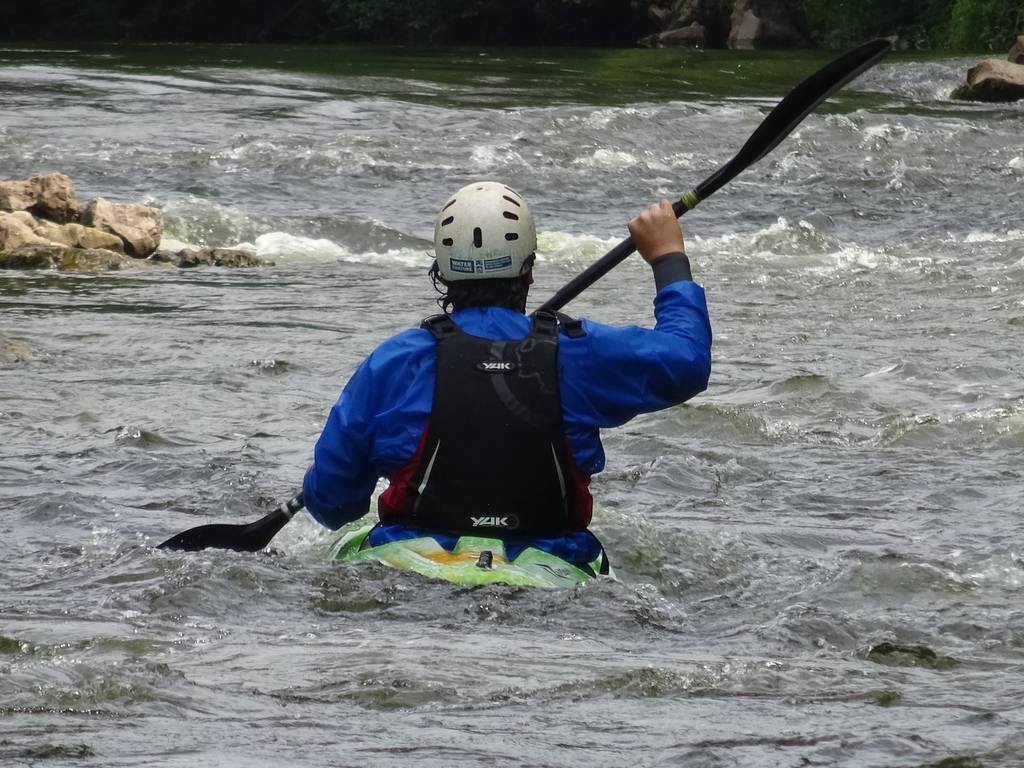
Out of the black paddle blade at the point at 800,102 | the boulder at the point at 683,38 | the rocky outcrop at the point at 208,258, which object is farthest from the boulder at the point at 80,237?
the boulder at the point at 683,38

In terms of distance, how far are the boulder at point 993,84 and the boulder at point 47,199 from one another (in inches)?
576

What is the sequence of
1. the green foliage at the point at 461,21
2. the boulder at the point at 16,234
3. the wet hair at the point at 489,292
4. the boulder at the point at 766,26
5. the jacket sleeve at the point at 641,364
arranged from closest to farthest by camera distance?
the jacket sleeve at the point at 641,364 < the wet hair at the point at 489,292 < the boulder at the point at 16,234 < the green foliage at the point at 461,21 < the boulder at the point at 766,26

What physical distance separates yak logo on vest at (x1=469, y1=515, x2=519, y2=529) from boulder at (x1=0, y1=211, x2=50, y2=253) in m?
8.93

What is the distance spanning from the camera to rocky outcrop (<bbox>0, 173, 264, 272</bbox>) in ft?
40.7

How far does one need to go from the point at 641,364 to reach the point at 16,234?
373 inches

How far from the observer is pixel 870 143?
766 inches

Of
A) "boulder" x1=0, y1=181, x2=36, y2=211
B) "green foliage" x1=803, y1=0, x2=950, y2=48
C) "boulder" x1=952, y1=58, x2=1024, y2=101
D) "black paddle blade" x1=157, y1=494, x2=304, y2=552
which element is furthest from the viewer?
"green foliage" x1=803, y1=0, x2=950, y2=48

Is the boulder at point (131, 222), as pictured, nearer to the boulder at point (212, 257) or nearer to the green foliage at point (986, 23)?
the boulder at point (212, 257)

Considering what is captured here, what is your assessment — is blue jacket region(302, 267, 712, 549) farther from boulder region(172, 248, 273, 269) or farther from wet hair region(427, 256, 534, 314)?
boulder region(172, 248, 273, 269)

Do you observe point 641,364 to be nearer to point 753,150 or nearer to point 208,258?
point 753,150

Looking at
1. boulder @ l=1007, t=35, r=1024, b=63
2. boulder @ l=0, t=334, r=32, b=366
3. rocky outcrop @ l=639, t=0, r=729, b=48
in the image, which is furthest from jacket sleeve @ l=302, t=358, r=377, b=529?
rocky outcrop @ l=639, t=0, r=729, b=48

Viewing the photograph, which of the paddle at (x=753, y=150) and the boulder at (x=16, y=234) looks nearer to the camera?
the paddle at (x=753, y=150)

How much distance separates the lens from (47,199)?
13.5 meters

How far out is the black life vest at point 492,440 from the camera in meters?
4.11
